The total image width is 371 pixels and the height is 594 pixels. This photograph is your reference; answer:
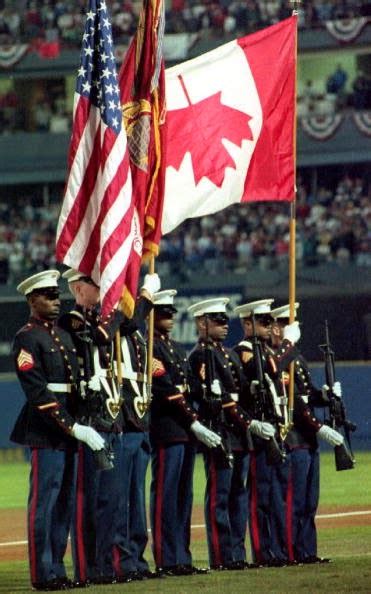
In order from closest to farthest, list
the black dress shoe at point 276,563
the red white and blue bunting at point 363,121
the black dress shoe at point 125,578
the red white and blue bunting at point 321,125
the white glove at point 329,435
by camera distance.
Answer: the black dress shoe at point 125,578 < the black dress shoe at point 276,563 < the white glove at point 329,435 < the red white and blue bunting at point 363,121 < the red white and blue bunting at point 321,125

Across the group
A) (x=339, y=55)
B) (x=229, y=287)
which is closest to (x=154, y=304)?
(x=229, y=287)

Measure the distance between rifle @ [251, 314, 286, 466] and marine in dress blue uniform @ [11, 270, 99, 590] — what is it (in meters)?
1.74

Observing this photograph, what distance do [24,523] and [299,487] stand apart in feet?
16.6

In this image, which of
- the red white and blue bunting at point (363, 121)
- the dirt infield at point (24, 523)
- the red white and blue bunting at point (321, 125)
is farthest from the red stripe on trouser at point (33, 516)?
the red white and blue bunting at point (321, 125)

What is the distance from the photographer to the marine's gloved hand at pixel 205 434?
985 centimetres

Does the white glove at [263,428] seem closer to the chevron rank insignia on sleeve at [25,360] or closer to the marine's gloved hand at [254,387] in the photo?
the marine's gloved hand at [254,387]

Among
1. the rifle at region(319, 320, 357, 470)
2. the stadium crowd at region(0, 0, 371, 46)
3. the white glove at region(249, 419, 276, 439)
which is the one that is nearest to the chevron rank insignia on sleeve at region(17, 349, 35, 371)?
the white glove at region(249, 419, 276, 439)

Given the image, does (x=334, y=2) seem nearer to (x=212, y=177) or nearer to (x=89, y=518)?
(x=212, y=177)

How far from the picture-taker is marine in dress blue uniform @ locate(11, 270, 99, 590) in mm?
8734

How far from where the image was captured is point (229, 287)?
27.7 meters

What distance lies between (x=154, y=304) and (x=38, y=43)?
26.6 meters

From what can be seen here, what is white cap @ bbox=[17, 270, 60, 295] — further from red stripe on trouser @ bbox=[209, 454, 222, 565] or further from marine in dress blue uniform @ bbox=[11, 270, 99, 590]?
red stripe on trouser @ bbox=[209, 454, 222, 565]

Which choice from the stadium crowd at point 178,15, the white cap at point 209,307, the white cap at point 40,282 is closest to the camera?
the white cap at point 40,282

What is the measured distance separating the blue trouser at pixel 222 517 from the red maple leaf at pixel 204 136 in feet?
6.23
